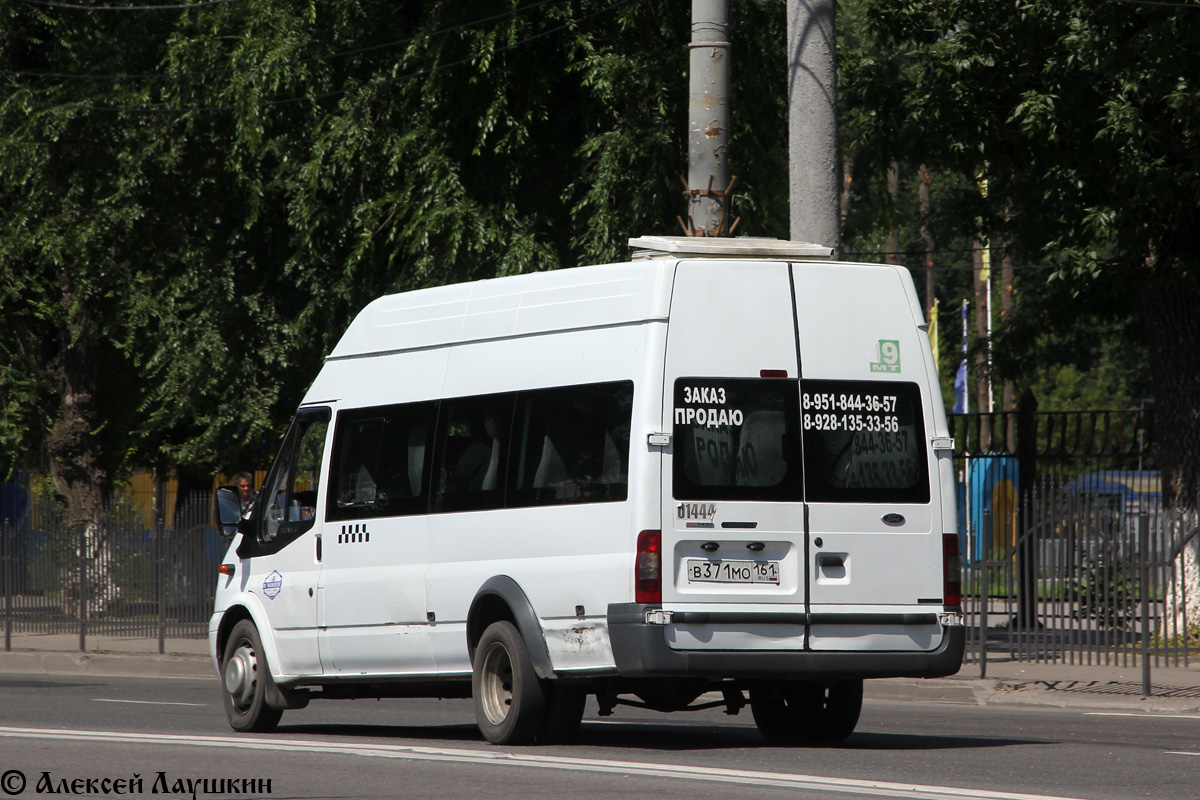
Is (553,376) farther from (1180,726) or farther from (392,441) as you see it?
(1180,726)

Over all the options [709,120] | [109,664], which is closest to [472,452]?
[709,120]

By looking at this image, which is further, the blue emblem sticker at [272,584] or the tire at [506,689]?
the blue emblem sticker at [272,584]

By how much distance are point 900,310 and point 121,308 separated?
14.9 m

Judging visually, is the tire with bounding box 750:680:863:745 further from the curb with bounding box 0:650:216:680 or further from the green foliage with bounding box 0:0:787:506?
the curb with bounding box 0:650:216:680

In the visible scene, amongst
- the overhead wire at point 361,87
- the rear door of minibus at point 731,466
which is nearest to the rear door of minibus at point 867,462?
the rear door of minibus at point 731,466

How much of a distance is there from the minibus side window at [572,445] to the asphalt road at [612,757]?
1425 mm

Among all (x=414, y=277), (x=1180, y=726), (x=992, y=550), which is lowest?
(x=1180, y=726)

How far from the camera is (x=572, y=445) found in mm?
9953

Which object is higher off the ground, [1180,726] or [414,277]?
[414,277]

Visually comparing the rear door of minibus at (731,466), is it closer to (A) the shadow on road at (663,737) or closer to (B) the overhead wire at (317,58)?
(A) the shadow on road at (663,737)

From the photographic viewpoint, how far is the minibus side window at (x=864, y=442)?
387 inches

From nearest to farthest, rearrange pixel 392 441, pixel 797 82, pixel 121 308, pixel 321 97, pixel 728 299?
pixel 728 299 < pixel 392 441 < pixel 797 82 < pixel 321 97 < pixel 121 308

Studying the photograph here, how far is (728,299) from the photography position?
9883 mm

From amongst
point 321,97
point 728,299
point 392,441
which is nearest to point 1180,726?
point 728,299
